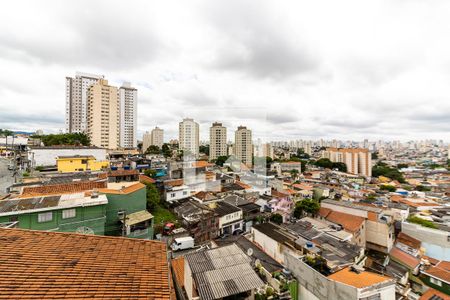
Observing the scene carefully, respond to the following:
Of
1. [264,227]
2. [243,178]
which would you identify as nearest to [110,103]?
[243,178]

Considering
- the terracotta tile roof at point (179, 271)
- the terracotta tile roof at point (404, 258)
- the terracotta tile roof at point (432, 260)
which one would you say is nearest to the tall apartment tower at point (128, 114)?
the terracotta tile roof at point (179, 271)

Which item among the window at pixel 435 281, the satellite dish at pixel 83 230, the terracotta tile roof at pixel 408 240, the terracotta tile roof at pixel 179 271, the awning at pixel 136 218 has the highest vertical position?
the satellite dish at pixel 83 230

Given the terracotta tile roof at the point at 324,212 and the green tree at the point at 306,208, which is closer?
the terracotta tile roof at the point at 324,212

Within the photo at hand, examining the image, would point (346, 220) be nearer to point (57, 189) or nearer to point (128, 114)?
point (57, 189)

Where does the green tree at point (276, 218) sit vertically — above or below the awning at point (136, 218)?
below

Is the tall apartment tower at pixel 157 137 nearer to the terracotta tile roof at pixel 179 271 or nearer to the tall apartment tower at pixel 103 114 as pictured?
the tall apartment tower at pixel 103 114

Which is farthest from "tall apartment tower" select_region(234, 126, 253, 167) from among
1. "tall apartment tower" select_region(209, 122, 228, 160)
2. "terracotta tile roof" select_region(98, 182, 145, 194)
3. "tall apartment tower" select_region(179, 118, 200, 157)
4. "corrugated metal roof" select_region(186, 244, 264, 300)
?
"corrugated metal roof" select_region(186, 244, 264, 300)
